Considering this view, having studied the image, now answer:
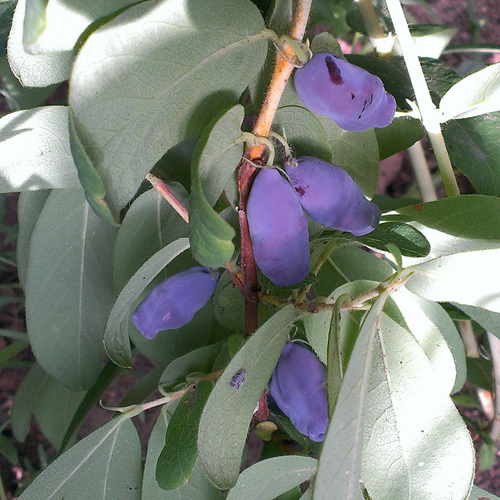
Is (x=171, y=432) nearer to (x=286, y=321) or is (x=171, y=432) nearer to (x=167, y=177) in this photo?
(x=286, y=321)

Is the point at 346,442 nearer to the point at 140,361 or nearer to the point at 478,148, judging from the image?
the point at 478,148

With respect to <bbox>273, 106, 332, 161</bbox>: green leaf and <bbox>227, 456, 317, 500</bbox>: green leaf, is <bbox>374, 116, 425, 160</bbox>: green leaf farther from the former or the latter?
<bbox>227, 456, 317, 500</bbox>: green leaf

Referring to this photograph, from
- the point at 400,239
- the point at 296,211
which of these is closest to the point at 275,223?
the point at 296,211

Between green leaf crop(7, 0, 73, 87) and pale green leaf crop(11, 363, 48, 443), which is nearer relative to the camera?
green leaf crop(7, 0, 73, 87)

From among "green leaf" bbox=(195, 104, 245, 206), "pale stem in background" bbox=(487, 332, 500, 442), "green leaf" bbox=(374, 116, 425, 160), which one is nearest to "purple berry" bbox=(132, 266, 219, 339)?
"green leaf" bbox=(195, 104, 245, 206)

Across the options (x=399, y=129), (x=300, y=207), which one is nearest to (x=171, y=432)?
(x=300, y=207)
